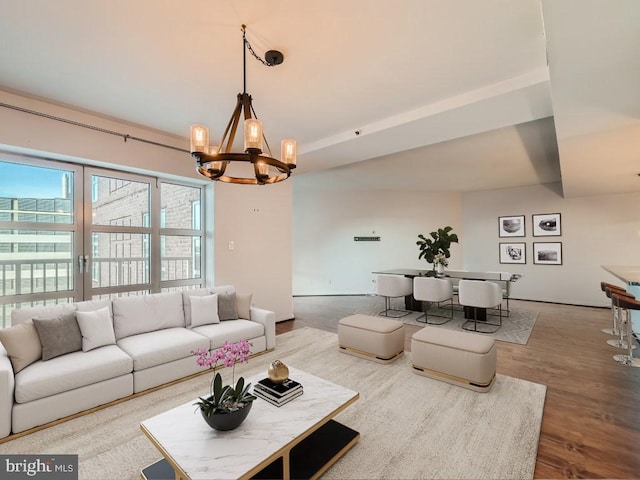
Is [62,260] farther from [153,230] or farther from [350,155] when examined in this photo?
[350,155]

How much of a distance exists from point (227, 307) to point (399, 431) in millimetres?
2538

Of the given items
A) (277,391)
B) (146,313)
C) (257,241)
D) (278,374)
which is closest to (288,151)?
(278,374)

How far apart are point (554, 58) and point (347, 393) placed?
264cm

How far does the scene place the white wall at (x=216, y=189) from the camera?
311 centimetres

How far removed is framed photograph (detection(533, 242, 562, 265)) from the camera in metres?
7.02

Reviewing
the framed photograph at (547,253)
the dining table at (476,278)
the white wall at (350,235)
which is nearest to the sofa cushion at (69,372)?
the dining table at (476,278)

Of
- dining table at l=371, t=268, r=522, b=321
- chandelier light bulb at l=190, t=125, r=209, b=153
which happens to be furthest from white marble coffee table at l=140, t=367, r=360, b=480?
dining table at l=371, t=268, r=522, b=321

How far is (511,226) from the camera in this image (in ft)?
25.0

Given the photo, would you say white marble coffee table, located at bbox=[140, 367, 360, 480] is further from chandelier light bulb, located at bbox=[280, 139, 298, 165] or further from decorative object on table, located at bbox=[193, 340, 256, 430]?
chandelier light bulb, located at bbox=[280, 139, 298, 165]

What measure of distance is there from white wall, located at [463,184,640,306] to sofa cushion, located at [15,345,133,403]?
8.20 m

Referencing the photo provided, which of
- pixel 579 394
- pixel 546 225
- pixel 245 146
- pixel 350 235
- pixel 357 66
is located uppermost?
pixel 357 66

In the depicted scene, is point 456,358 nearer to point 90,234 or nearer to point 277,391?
point 277,391

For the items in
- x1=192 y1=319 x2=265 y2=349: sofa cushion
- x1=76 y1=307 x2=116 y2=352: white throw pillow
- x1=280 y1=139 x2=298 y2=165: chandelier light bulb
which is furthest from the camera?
x1=192 y1=319 x2=265 y2=349: sofa cushion

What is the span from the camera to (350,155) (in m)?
4.59
